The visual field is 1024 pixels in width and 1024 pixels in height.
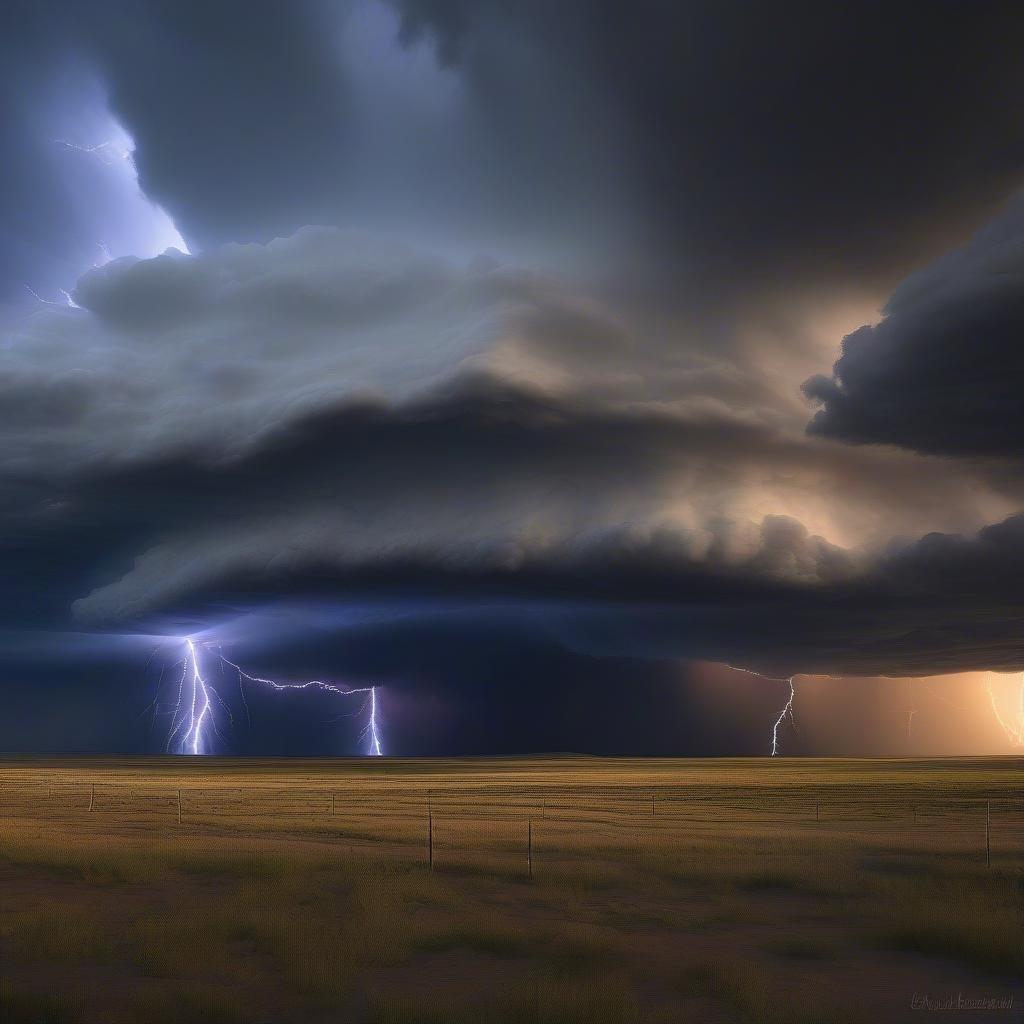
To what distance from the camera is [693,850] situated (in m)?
35.6

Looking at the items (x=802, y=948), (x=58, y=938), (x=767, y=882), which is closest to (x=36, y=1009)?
(x=58, y=938)

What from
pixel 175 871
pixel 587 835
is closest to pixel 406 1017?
pixel 175 871

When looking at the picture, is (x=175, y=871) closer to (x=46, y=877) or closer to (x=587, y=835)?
(x=46, y=877)

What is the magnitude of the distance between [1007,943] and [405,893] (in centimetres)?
1377

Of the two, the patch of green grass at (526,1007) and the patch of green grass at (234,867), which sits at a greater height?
the patch of green grass at (526,1007)

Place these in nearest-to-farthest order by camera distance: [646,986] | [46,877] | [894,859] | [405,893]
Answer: [646,986] → [405,893] → [46,877] → [894,859]

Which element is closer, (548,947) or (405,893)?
(548,947)

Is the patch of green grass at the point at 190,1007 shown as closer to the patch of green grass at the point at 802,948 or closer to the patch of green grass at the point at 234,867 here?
the patch of green grass at the point at 802,948

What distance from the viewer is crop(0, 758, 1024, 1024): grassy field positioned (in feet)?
47.5

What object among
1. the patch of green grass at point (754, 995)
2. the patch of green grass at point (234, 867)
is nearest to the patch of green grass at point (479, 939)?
the patch of green grass at point (754, 995)

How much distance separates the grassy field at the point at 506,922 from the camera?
14.5 metres

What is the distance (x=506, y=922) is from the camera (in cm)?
2106

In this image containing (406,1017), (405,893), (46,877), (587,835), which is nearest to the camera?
(406,1017)

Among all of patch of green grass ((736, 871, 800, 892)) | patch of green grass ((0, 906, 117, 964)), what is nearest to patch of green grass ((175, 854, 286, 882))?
patch of green grass ((0, 906, 117, 964))
